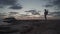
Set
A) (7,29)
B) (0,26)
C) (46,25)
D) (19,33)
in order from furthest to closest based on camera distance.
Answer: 1. (46,25)
2. (0,26)
3. (7,29)
4. (19,33)

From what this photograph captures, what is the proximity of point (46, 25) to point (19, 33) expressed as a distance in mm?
8159

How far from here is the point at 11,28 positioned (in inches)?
842

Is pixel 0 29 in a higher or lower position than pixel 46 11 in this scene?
lower

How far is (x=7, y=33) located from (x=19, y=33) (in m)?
1.74

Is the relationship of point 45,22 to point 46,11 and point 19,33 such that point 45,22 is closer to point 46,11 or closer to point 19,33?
point 46,11

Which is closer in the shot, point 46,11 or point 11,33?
point 11,33

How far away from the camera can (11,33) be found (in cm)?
1934

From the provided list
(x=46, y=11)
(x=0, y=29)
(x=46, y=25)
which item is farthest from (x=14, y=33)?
(x=46, y=25)

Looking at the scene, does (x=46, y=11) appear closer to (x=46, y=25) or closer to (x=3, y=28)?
(x=46, y=25)

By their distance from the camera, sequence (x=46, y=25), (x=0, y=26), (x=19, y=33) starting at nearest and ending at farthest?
(x=19, y=33) < (x=0, y=26) < (x=46, y=25)

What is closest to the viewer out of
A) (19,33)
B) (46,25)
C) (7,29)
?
(19,33)

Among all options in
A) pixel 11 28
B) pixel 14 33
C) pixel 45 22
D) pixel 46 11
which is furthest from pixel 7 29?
pixel 45 22

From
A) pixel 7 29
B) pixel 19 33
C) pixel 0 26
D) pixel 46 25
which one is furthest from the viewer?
pixel 46 25

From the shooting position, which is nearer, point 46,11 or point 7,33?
point 7,33
